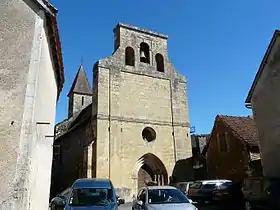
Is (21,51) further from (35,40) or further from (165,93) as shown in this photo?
(165,93)

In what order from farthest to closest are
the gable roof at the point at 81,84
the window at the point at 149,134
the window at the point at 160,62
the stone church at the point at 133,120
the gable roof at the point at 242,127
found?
the gable roof at the point at 81,84
the window at the point at 160,62
the window at the point at 149,134
the stone church at the point at 133,120
the gable roof at the point at 242,127

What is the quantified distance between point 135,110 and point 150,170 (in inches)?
191

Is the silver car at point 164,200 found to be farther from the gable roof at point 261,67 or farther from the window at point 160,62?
the window at point 160,62

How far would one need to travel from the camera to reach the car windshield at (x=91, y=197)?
24.0 feet

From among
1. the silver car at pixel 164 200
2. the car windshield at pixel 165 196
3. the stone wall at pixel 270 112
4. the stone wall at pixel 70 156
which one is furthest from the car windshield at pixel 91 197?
the stone wall at pixel 70 156

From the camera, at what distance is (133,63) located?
Result: 73.5ft

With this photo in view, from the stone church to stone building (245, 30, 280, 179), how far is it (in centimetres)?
849

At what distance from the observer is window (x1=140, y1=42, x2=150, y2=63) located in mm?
23484

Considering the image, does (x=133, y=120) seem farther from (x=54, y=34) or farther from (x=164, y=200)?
(x=164, y=200)

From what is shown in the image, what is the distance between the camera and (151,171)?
20891 millimetres

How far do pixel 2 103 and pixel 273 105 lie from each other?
1158cm

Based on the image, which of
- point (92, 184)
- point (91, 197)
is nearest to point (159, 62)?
point (92, 184)

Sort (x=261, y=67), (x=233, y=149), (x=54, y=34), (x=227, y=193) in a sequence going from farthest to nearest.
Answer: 1. (x=233, y=149)
2. (x=261, y=67)
3. (x=227, y=193)
4. (x=54, y=34)

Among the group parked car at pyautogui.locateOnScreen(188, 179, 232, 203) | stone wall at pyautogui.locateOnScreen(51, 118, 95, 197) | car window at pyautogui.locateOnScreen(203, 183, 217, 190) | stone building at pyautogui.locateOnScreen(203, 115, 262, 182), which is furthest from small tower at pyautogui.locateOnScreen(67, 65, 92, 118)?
car window at pyautogui.locateOnScreen(203, 183, 217, 190)
